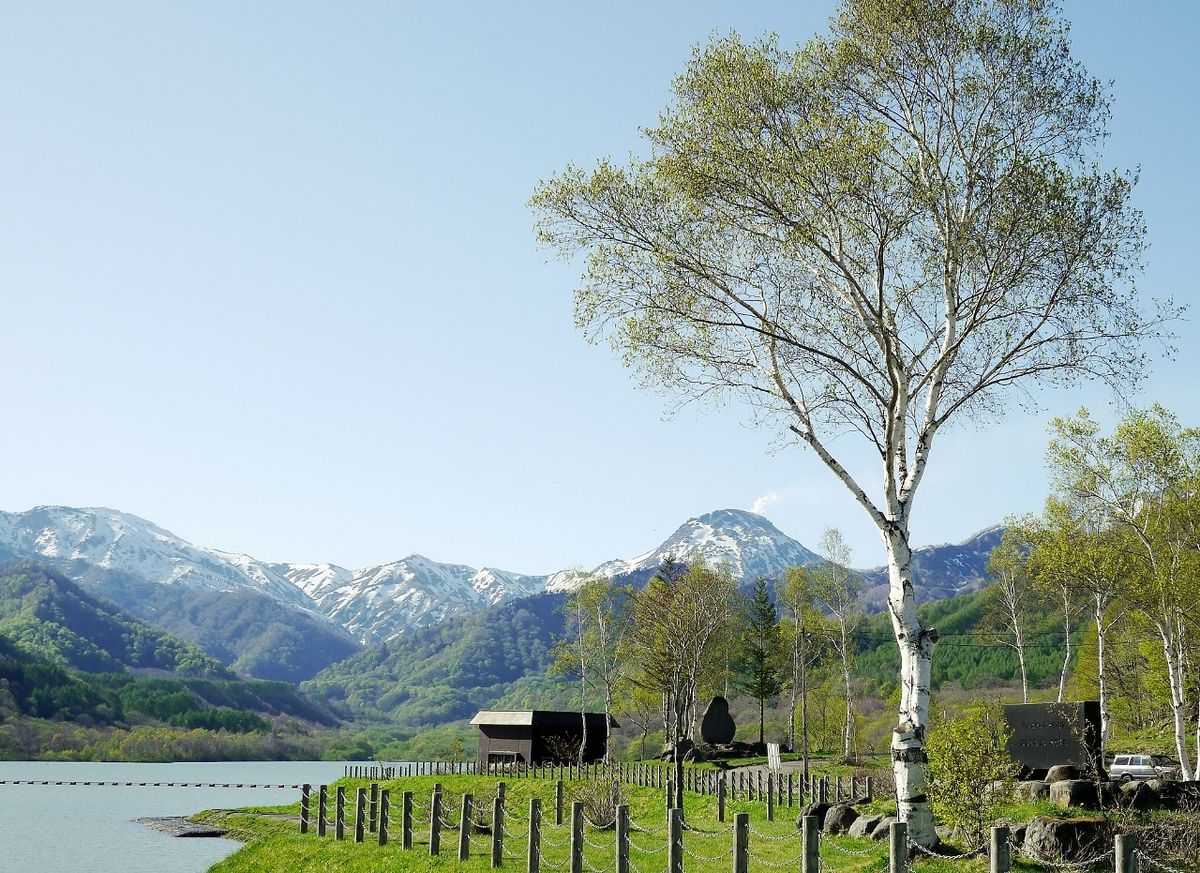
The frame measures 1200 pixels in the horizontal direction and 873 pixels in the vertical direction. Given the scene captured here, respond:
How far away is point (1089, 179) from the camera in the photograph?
20.9 metres

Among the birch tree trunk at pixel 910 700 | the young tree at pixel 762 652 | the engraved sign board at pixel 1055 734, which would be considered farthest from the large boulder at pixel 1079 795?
the young tree at pixel 762 652

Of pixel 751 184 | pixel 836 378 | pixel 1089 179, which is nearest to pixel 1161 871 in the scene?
pixel 836 378

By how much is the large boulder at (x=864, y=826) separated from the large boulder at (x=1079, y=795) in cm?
451

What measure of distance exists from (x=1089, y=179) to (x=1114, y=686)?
52652mm

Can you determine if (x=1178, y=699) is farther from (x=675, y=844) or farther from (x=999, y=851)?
(x=999, y=851)

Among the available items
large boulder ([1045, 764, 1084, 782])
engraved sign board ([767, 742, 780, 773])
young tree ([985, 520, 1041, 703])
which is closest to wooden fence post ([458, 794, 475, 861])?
large boulder ([1045, 764, 1084, 782])

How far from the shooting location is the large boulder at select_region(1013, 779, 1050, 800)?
79.9ft

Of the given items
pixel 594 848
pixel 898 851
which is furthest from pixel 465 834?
pixel 898 851

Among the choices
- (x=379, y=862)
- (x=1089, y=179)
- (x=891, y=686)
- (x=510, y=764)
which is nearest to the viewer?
(x=1089, y=179)

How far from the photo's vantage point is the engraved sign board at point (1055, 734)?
28141 mm

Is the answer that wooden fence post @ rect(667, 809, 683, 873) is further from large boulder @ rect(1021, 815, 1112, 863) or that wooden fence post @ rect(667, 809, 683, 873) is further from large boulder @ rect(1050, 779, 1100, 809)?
large boulder @ rect(1050, 779, 1100, 809)

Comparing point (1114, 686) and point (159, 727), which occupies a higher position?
point (1114, 686)

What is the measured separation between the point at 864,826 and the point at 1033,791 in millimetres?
5676

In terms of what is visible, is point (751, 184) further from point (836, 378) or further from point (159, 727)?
point (159, 727)
